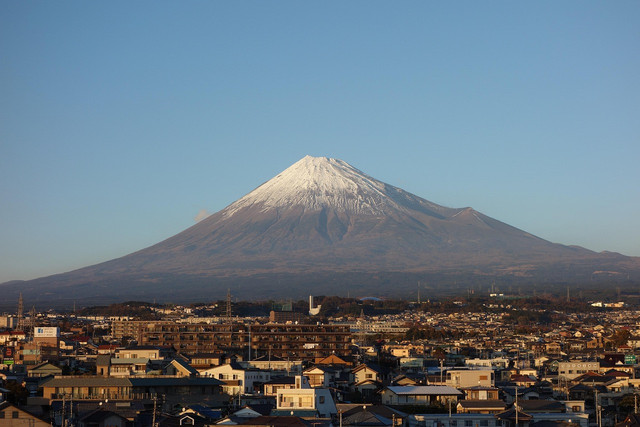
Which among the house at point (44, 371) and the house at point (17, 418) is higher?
the house at point (44, 371)

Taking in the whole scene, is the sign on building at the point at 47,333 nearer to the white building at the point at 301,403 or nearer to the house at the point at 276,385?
the house at the point at 276,385

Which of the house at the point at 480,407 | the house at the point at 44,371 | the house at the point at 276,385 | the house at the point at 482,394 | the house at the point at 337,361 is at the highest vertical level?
the house at the point at 44,371

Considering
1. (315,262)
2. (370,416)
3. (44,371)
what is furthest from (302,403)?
(315,262)

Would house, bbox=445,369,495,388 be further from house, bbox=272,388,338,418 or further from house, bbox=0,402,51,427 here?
house, bbox=0,402,51,427

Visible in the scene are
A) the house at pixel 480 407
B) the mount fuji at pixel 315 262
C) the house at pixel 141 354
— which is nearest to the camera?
the house at pixel 480 407

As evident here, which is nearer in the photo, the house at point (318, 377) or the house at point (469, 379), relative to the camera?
the house at point (469, 379)

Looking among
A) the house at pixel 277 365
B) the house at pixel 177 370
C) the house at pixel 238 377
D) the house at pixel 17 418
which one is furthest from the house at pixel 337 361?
the house at pixel 17 418

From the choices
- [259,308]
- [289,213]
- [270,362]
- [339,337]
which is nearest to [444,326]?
[259,308]
